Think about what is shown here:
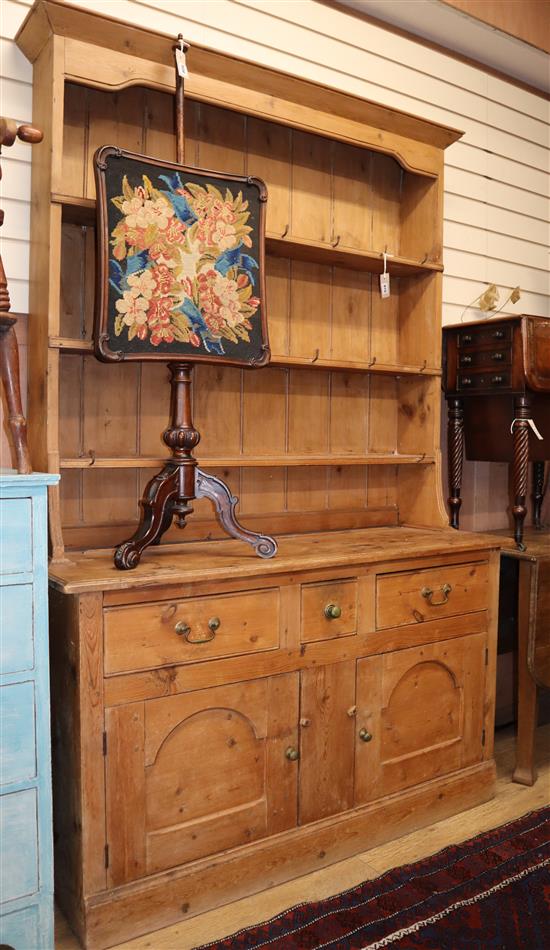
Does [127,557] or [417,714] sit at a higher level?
[127,557]

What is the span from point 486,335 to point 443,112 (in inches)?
41.7

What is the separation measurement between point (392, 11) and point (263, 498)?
2.01m

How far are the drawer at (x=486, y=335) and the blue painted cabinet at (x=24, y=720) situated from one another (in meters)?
1.87

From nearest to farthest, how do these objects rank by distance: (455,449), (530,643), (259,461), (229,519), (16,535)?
(16,535) < (229,519) < (259,461) < (530,643) < (455,449)

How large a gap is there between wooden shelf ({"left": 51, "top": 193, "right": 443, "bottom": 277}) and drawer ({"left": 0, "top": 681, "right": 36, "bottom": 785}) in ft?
4.17

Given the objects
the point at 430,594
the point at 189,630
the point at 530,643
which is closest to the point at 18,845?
the point at 189,630

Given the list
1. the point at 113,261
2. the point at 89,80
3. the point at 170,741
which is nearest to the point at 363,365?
the point at 113,261

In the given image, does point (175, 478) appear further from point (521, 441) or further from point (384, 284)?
point (521, 441)

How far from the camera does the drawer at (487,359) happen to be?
283 cm

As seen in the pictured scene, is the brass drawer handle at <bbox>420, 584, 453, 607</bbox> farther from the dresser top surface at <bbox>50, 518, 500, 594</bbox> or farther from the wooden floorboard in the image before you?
the wooden floorboard

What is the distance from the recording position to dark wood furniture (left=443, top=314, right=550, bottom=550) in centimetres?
277

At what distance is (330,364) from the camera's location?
8.18 feet

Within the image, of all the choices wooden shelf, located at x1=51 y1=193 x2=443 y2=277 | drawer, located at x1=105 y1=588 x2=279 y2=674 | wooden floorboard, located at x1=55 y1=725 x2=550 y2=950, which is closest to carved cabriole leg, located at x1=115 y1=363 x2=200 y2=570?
drawer, located at x1=105 y1=588 x2=279 y2=674

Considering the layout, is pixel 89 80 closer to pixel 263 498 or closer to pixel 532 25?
pixel 263 498
